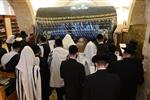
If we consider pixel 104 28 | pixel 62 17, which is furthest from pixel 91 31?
pixel 62 17

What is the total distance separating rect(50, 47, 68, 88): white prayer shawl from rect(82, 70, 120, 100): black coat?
2139mm

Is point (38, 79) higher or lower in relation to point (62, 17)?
lower

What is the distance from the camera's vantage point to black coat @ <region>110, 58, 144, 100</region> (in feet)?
14.0

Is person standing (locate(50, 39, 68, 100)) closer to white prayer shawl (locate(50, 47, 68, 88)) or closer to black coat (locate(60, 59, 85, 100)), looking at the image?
white prayer shawl (locate(50, 47, 68, 88))

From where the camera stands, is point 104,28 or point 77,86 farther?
point 104,28

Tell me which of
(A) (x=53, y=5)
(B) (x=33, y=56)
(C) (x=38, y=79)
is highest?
(A) (x=53, y=5)

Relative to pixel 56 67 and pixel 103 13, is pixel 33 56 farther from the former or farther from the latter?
pixel 103 13

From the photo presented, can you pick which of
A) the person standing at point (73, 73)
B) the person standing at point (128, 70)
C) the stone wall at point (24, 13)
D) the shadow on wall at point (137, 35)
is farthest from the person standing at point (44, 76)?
the stone wall at point (24, 13)

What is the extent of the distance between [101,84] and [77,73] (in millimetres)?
1282

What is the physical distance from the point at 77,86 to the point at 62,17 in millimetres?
5107

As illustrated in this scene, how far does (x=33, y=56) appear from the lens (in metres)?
4.78

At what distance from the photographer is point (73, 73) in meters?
4.66

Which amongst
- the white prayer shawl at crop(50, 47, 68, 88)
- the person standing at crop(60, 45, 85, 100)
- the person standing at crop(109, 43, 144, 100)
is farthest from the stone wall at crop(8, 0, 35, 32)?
the person standing at crop(109, 43, 144, 100)

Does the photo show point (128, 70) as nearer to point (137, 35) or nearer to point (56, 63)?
point (56, 63)
